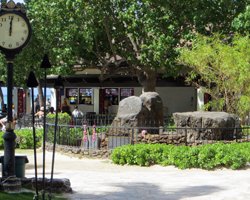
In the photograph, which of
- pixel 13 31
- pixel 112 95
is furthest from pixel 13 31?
pixel 112 95

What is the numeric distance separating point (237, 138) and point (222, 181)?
565cm

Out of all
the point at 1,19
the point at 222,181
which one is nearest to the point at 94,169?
the point at 222,181

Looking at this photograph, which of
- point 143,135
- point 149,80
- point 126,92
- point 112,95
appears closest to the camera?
point 143,135

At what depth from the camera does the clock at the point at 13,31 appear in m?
9.09

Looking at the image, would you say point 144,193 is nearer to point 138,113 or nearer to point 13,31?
point 13,31

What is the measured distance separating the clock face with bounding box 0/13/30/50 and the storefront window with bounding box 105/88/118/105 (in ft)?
99.2

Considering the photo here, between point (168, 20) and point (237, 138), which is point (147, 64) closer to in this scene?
point (168, 20)

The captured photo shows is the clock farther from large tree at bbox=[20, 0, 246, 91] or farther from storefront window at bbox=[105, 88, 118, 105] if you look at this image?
storefront window at bbox=[105, 88, 118, 105]

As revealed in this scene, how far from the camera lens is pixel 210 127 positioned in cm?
1755

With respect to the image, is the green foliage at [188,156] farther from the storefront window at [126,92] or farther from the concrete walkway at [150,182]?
the storefront window at [126,92]

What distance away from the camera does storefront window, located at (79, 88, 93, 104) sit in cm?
4012

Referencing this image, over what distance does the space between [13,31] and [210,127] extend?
9942mm

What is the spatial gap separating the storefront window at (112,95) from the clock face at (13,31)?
3023 centimetres

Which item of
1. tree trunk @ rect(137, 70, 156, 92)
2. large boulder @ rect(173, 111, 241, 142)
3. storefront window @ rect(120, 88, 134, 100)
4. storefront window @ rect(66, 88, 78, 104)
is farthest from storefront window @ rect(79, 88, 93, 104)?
large boulder @ rect(173, 111, 241, 142)
